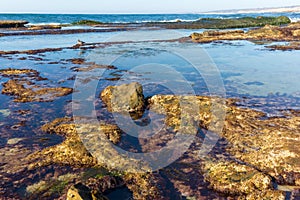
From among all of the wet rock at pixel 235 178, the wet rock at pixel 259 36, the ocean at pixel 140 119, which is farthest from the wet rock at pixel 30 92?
the wet rock at pixel 259 36

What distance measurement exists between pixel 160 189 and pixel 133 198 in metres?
0.78

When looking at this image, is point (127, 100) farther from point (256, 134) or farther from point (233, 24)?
point (233, 24)

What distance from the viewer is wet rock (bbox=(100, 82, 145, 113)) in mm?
13140

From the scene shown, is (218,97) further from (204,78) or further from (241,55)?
(241,55)

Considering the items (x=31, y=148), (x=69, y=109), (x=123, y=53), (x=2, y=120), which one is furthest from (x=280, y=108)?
(x=123, y=53)

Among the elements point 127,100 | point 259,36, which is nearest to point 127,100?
point 127,100

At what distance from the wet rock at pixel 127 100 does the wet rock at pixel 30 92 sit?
11.7 ft

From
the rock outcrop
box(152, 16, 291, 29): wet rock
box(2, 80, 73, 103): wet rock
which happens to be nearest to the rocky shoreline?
the rock outcrop

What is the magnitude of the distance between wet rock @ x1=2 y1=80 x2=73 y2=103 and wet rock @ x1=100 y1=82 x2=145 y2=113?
3.56 metres

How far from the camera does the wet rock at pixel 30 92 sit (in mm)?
15072

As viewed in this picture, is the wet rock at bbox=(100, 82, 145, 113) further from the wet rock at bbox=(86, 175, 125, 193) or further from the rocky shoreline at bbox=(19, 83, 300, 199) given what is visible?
the wet rock at bbox=(86, 175, 125, 193)

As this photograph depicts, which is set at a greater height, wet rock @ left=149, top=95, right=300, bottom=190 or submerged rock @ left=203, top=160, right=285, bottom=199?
wet rock @ left=149, top=95, right=300, bottom=190

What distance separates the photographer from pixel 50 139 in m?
10.3

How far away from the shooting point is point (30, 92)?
16062 mm
